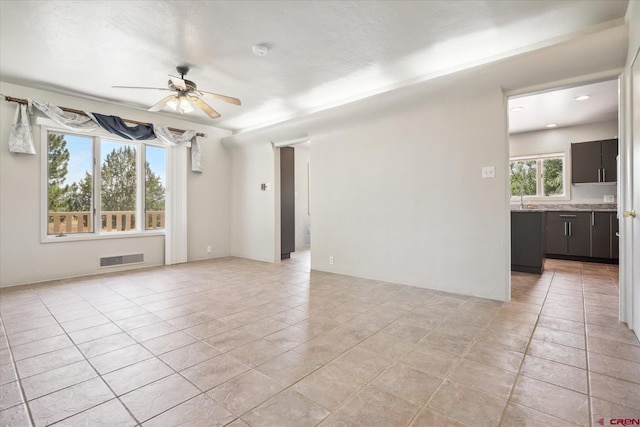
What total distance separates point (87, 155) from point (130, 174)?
655 millimetres

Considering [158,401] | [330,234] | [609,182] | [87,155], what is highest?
[87,155]

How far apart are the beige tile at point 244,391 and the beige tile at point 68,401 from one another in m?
0.60

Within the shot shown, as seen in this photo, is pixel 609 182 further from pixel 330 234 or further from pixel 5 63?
pixel 5 63

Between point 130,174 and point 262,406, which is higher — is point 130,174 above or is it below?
above

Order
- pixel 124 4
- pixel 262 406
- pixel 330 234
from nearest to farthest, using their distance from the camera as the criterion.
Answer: pixel 262 406
pixel 124 4
pixel 330 234

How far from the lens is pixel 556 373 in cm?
188

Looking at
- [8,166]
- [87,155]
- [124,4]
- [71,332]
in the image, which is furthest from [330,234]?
[8,166]

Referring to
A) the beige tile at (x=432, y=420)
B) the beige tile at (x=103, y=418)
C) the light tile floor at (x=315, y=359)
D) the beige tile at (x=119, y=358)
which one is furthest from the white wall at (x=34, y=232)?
the beige tile at (x=432, y=420)

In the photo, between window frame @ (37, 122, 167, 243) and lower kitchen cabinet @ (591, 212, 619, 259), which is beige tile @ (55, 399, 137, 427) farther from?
lower kitchen cabinet @ (591, 212, 619, 259)

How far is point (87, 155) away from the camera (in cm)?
484

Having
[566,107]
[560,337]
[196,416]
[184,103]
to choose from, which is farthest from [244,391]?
[566,107]

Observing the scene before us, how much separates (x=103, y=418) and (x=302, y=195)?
675cm

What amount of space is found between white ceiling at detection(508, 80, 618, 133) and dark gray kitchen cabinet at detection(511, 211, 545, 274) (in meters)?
1.69

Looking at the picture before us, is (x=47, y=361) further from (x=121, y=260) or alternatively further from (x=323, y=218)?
(x=323, y=218)
